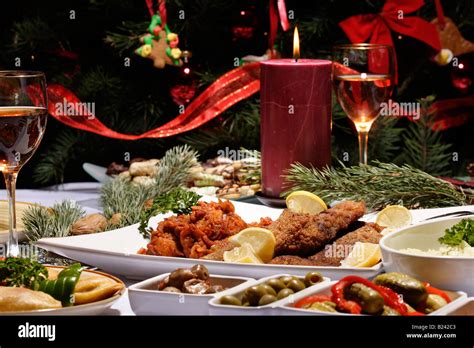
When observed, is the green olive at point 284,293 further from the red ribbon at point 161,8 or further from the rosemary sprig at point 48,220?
the red ribbon at point 161,8

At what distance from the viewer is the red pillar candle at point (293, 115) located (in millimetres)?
1790

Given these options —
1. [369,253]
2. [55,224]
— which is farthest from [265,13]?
[369,253]

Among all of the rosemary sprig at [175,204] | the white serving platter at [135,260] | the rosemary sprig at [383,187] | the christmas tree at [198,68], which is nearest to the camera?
the white serving platter at [135,260]

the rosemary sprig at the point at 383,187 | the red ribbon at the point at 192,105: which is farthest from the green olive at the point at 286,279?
the red ribbon at the point at 192,105

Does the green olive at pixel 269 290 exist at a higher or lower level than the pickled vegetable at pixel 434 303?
higher

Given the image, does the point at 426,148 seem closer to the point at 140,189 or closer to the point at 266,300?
the point at 140,189

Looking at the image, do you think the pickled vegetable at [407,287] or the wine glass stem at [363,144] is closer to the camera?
the pickled vegetable at [407,287]

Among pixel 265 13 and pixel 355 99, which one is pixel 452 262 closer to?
pixel 355 99

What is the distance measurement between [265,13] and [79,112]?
61cm

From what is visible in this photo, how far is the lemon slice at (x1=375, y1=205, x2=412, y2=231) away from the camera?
1550mm

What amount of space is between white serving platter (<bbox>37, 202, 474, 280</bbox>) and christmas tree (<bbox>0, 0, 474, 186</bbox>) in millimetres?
1068

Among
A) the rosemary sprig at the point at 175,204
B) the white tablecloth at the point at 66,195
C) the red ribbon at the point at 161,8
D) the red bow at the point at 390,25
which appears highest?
the red ribbon at the point at 161,8

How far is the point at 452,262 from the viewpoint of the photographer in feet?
3.92

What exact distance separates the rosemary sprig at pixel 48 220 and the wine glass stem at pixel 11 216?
15 cm
